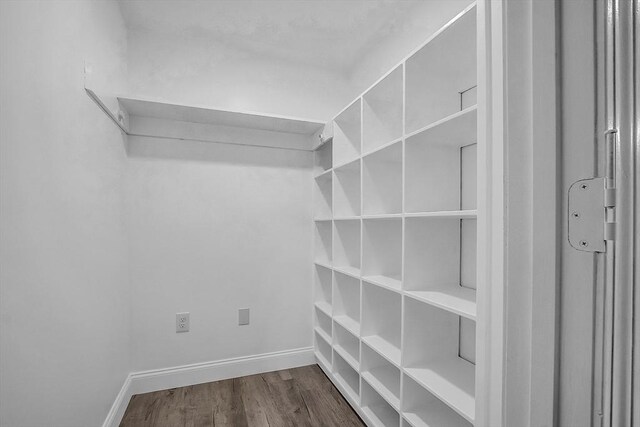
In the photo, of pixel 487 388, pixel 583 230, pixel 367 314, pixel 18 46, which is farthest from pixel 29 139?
pixel 367 314

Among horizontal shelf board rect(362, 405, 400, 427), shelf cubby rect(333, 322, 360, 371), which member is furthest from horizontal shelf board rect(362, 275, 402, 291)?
horizontal shelf board rect(362, 405, 400, 427)

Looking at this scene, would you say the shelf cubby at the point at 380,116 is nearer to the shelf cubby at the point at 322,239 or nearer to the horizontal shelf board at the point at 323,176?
the horizontal shelf board at the point at 323,176

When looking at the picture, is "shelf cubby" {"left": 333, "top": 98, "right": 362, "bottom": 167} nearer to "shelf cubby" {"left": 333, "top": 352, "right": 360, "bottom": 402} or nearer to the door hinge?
"shelf cubby" {"left": 333, "top": 352, "right": 360, "bottom": 402}

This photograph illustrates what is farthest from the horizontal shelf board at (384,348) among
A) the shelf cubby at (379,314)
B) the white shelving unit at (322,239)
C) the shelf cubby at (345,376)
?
the white shelving unit at (322,239)

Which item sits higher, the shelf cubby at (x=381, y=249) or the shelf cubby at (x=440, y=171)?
the shelf cubby at (x=440, y=171)

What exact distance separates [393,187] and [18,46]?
4.98 feet

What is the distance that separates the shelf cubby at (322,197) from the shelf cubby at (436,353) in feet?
3.65

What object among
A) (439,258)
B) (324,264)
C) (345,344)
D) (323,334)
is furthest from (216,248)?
(439,258)

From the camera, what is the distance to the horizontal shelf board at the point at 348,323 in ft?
5.40

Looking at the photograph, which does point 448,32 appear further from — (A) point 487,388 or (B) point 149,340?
(B) point 149,340

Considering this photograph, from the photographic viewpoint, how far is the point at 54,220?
3.20 feet

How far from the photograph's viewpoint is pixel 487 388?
0.76 m

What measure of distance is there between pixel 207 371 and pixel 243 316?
41 centimetres

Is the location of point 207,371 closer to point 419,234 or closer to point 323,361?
point 323,361
